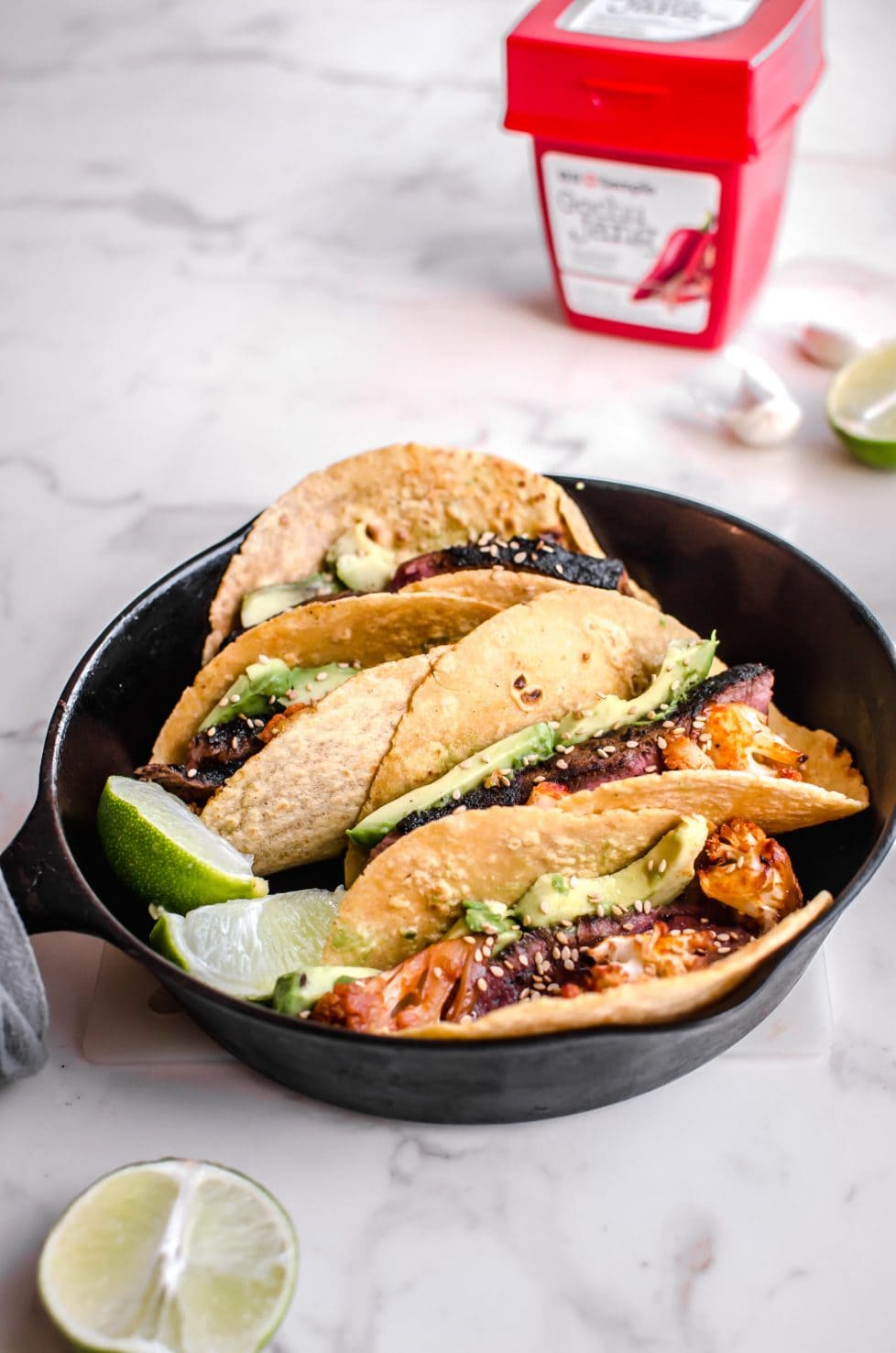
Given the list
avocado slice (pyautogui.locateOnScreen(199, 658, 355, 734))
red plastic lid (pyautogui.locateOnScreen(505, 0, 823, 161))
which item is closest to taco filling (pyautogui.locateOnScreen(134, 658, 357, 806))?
avocado slice (pyautogui.locateOnScreen(199, 658, 355, 734))

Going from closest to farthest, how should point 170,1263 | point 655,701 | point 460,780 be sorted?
point 170,1263 < point 460,780 < point 655,701

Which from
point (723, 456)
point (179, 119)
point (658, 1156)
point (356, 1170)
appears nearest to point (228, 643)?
point (356, 1170)

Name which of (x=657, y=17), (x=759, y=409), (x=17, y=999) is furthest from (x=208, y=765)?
(x=657, y=17)

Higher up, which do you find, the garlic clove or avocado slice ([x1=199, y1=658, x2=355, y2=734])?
avocado slice ([x1=199, y1=658, x2=355, y2=734])

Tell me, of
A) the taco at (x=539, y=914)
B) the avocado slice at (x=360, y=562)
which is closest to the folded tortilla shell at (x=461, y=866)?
the taco at (x=539, y=914)

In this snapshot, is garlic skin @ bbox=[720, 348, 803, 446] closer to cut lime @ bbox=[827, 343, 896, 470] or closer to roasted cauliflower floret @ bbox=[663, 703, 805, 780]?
cut lime @ bbox=[827, 343, 896, 470]

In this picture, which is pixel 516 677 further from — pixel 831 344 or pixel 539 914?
pixel 831 344
